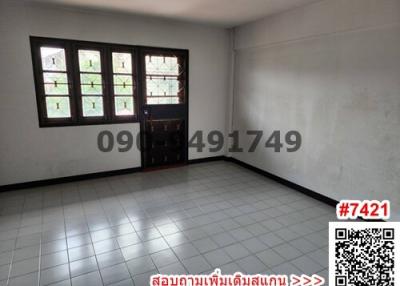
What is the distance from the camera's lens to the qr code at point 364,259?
2057 mm

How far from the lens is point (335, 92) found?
336cm

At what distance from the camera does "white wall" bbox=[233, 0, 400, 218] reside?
9.30 feet

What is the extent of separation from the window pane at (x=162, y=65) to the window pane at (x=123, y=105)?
0.63 m

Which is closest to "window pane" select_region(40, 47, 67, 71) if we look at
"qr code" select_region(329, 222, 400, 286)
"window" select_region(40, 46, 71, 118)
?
"window" select_region(40, 46, 71, 118)

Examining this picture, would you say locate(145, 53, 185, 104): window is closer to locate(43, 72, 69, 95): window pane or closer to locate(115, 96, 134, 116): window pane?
locate(115, 96, 134, 116): window pane

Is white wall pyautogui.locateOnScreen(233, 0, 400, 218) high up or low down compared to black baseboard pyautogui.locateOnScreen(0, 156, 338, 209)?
up

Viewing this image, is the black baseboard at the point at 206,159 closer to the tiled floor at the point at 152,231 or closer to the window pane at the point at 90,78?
the tiled floor at the point at 152,231

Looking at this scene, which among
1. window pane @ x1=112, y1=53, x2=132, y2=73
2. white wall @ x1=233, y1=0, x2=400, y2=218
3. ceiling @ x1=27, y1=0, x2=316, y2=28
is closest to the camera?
white wall @ x1=233, y1=0, x2=400, y2=218

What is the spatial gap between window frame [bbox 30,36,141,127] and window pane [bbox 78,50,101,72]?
0.06 meters

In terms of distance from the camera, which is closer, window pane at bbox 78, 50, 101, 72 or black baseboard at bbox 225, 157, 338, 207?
black baseboard at bbox 225, 157, 338, 207

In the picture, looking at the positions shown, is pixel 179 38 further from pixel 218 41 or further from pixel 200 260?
pixel 200 260

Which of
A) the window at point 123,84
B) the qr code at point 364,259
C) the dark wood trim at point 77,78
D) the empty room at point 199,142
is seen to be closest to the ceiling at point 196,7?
the empty room at point 199,142

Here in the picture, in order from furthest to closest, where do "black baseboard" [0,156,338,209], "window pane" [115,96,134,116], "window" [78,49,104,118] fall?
"window pane" [115,96,134,116] < "window" [78,49,104,118] < "black baseboard" [0,156,338,209]

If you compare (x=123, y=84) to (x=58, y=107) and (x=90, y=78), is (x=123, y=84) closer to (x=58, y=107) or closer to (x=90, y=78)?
(x=90, y=78)
